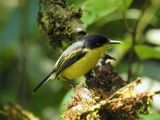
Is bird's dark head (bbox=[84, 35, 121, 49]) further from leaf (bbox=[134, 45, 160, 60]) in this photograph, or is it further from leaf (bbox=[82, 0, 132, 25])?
leaf (bbox=[134, 45, 160, 60])

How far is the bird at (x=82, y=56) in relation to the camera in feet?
11.9

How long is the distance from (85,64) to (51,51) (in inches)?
18.0

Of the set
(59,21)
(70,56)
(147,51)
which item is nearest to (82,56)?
(70,56)

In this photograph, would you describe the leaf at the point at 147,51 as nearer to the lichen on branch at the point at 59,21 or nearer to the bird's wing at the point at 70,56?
the bird's wing at the point at 70,56

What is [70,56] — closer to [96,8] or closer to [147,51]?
[96,8]

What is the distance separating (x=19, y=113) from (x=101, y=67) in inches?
22.1

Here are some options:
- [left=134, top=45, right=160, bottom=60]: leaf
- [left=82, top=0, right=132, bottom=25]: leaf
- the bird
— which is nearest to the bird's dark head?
the bird

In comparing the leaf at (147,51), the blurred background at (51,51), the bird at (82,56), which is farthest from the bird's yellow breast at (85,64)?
the leaf at (147,51)

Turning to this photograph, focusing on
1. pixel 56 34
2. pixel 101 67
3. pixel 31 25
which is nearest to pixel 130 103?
pixel 101 67

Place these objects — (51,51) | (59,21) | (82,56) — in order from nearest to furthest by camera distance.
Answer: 1. (59,21)
2. (82,56)
3. (51,51)

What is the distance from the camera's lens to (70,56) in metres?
3.75

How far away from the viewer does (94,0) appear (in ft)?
12.3

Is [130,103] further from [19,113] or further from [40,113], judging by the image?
[40,113]

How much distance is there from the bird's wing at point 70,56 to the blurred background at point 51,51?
15cm
